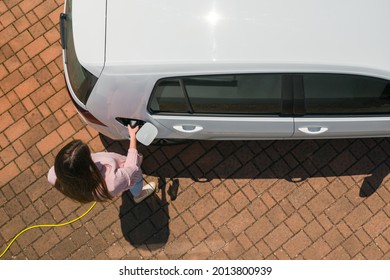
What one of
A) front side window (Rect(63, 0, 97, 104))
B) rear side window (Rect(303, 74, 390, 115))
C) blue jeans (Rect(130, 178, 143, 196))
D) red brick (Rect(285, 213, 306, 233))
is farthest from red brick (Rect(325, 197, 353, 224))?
front side window (Rect(63, 0, 97, 104))

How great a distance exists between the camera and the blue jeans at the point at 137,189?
465 cm

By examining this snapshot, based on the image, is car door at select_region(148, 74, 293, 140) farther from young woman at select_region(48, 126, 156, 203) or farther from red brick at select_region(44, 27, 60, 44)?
red brick at select_region(44, 27, 60, 44)

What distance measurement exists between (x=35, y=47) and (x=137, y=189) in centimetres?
224

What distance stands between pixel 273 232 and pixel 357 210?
96 centimetres

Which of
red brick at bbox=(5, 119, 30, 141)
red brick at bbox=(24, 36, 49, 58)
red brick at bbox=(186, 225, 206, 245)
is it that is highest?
red brick at bbox=(24, 36, 49, 58)

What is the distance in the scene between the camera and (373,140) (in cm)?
513

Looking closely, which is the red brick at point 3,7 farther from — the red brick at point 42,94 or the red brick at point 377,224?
the red brick at point 377,224

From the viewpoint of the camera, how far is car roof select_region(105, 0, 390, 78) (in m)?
3.64

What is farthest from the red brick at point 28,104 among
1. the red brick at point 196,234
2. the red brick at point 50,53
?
the red brick at point 196,234

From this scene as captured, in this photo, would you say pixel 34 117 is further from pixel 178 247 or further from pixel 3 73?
pixel 178 247

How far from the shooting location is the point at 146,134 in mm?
4156

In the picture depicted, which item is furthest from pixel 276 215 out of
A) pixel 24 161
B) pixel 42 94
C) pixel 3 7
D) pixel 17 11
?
pixel 3 7

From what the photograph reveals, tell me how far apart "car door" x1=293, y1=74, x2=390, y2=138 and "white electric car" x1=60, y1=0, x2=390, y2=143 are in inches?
0.4
